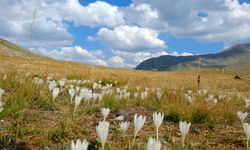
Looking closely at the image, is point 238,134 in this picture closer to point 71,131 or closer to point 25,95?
point 71,131

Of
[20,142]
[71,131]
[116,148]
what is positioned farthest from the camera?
[71,131]

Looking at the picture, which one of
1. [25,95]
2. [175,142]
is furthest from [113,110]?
[175,142]

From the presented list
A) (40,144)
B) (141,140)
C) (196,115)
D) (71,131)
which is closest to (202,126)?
(196,115)

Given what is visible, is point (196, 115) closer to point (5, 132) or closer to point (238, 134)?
point (238, 134)

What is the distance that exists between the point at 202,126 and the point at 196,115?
0.79ft

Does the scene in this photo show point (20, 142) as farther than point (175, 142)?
No

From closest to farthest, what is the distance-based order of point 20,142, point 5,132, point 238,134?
point 20,142, point 5,132, point 238,134

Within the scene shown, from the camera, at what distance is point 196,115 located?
600 centimetres

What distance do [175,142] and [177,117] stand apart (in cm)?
145

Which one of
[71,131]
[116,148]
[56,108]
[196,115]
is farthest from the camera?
[56,108]

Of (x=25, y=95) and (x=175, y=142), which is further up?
(x=25, y=95)

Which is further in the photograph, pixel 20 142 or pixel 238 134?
pixel 238 134

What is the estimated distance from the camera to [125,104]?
23.5ft

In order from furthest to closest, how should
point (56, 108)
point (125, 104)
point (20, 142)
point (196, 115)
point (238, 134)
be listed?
point (125, 104)
point (56, 108)
point (196, 115)
point (238, 134)
point (20, 142)
